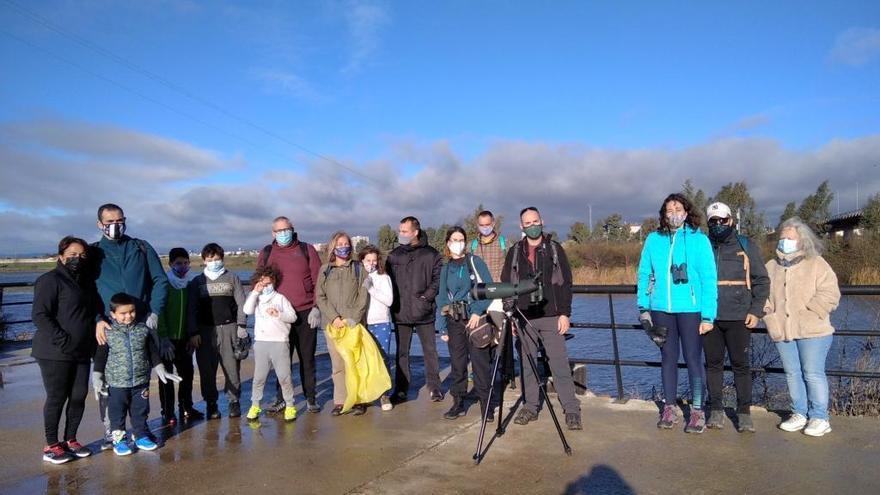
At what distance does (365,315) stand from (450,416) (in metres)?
1.31

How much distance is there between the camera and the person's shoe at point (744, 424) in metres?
4.49

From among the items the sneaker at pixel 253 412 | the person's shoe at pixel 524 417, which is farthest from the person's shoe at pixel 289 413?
the person's shoe at pixel 524 417

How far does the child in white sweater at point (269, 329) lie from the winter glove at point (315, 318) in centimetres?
17

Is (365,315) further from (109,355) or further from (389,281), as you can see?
(109,355)

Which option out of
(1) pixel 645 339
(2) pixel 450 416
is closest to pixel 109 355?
(2) pixel 450 416

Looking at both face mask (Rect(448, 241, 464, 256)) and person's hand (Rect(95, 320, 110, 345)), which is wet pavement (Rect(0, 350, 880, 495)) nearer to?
person's hand (Rect(95, 320, 110, 345))

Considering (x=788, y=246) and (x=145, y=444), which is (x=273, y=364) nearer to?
(x=145, y=444)

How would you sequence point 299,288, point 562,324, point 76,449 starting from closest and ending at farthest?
point 76,449 < point 562,324 < point 299,288

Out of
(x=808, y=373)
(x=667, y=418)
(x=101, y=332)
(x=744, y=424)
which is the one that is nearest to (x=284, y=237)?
(x=101, y=332)

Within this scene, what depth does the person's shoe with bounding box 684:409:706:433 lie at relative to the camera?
14.8 feet

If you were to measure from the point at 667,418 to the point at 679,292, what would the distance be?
3.24ft

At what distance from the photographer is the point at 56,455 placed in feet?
14.0

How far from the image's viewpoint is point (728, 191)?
120ft

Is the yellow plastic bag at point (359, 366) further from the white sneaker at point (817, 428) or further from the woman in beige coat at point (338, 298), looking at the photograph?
the white sneaker at point (817, 428)
